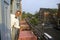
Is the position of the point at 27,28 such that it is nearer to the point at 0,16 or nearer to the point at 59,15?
the point at 0,16

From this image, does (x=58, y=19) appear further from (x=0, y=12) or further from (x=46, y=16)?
(x=0, y=12)

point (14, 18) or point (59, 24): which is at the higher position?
point (14, 18)

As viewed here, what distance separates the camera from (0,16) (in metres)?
2.49

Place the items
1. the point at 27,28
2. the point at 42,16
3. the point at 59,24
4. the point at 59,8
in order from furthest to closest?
the point at 42,16, the point at 59,8, the point at 59,24, the point at 27,28

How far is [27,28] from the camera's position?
960 centimetres

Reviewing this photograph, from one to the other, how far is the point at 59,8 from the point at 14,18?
43.1m

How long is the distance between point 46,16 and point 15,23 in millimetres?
49412

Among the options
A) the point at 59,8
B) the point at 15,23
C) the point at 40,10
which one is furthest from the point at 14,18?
the point at 40,10

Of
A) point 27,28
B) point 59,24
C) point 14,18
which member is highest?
point 14,18

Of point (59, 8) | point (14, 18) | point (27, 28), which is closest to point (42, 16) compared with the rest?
point (59, 8)

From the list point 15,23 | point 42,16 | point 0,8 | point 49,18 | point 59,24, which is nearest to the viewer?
point 0,8

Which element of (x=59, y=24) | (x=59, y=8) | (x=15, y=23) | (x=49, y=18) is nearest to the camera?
(x=15, y=23)

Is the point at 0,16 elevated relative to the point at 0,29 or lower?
elevated

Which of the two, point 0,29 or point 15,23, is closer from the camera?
point 0,29
